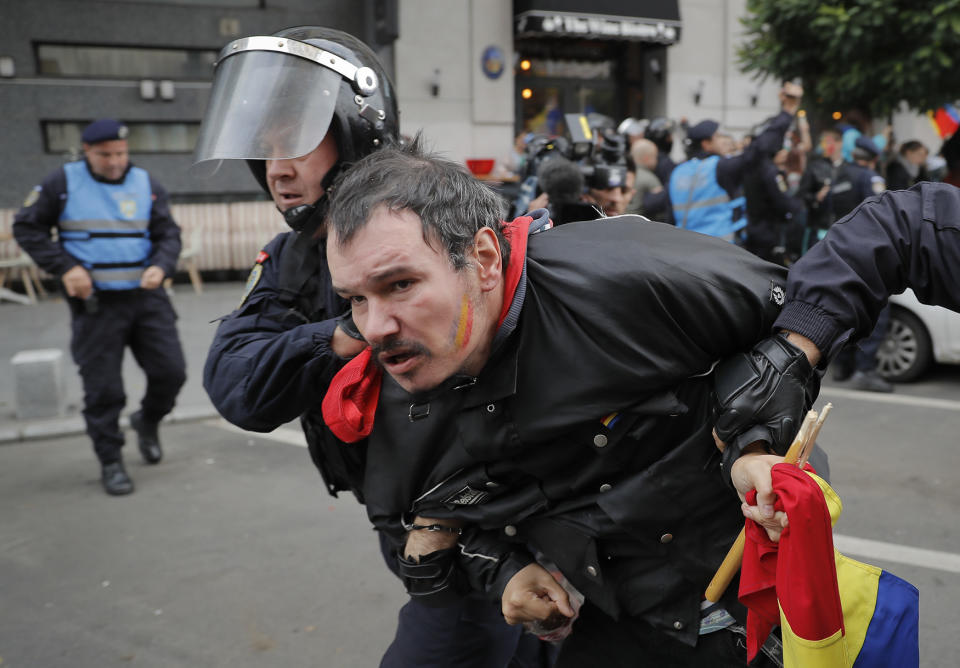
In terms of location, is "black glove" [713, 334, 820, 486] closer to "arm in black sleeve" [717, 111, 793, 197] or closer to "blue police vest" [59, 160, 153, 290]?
"blue police vest" [59, 160, 153, 290]

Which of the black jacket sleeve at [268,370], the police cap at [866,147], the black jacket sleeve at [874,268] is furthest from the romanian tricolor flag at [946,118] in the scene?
the black jacket sleeve at [268,370]

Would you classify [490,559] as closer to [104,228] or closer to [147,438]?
[104,228]

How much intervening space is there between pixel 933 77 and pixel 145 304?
27.3 ft

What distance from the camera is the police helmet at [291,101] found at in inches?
82.5

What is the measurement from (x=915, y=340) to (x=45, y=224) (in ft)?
19.4

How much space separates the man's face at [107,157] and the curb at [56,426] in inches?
66.4

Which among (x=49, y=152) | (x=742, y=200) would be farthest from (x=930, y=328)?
(x=49, y=152)

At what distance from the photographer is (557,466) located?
5.49 ft

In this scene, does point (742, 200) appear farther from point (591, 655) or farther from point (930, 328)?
point (591, 655)

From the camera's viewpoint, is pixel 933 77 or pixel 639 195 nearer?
pixel 639 195

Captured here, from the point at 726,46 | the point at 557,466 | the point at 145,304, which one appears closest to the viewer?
the point at 557,466

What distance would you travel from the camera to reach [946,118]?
10.3 meters

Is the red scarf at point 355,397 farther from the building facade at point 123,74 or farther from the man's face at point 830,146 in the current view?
the building facade at point 123,74

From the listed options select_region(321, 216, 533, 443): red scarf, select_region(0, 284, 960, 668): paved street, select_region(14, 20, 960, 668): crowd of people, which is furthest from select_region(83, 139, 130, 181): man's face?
select_region(321, 216, 533, 443): red scarf
